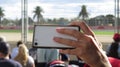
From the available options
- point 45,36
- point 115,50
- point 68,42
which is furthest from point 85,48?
point 115,50

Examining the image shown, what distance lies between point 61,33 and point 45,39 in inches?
7.1

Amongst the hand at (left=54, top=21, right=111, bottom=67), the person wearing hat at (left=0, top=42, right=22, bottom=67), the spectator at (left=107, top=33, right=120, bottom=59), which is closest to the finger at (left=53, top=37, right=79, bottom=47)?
the hand at (left=54, top=21, right=111, bottom=67)

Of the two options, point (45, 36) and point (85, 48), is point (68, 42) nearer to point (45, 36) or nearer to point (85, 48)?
point (85, 48)

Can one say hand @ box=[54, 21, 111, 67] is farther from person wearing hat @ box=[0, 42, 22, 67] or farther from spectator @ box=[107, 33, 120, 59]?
spectator @ box=[107, 33, 120, 59]

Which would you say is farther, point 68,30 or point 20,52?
point 20,52

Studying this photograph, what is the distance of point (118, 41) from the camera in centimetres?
895

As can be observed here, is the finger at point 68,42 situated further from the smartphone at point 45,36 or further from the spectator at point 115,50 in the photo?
the spectator at point 115,50

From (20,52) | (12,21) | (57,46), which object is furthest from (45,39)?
(12,21)

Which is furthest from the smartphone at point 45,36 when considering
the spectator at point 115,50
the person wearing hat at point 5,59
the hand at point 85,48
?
the spectator at point 115,50

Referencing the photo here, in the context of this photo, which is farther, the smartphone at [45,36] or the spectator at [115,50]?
the spectator at [115,50]

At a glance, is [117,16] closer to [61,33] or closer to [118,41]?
[118,41]

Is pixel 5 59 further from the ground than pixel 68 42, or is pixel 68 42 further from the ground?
pixel 68 42

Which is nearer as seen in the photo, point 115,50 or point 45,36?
point 45,36

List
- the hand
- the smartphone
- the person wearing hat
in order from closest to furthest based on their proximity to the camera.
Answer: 1. the hand
2. the smartphone
3. the person wearing hat
